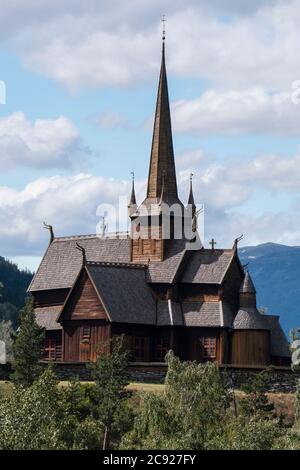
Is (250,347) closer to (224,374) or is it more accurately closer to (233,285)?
(233,285)

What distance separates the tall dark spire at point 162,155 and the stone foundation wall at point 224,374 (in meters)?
13.2

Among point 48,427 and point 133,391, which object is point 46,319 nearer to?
point 133,391

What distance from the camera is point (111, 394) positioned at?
2625 inches

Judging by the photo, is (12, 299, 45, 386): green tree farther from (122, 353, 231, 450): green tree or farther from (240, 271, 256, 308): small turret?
(240, 271, 256, 308): small turret

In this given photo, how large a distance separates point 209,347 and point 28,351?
11659 millimetres

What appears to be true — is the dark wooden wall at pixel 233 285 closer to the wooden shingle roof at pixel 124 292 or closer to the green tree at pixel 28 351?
the wooden shingle roof at pixel 124 292

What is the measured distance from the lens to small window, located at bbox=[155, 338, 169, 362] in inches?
3223

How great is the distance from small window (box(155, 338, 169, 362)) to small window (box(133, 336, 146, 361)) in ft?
2.99

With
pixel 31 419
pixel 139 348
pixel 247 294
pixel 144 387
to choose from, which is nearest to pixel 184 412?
pixel 31 419

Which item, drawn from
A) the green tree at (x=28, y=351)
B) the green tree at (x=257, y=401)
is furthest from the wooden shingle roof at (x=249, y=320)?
the green tree at (x=28, y=351)

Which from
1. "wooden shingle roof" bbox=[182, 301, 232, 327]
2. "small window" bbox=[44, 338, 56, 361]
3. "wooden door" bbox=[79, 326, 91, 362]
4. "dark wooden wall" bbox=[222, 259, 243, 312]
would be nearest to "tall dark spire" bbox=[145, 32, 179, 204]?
"dark wooden wall" bbox=[222, 259, 243, 312]

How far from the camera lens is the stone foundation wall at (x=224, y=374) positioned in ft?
242

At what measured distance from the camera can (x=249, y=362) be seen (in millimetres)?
79750
